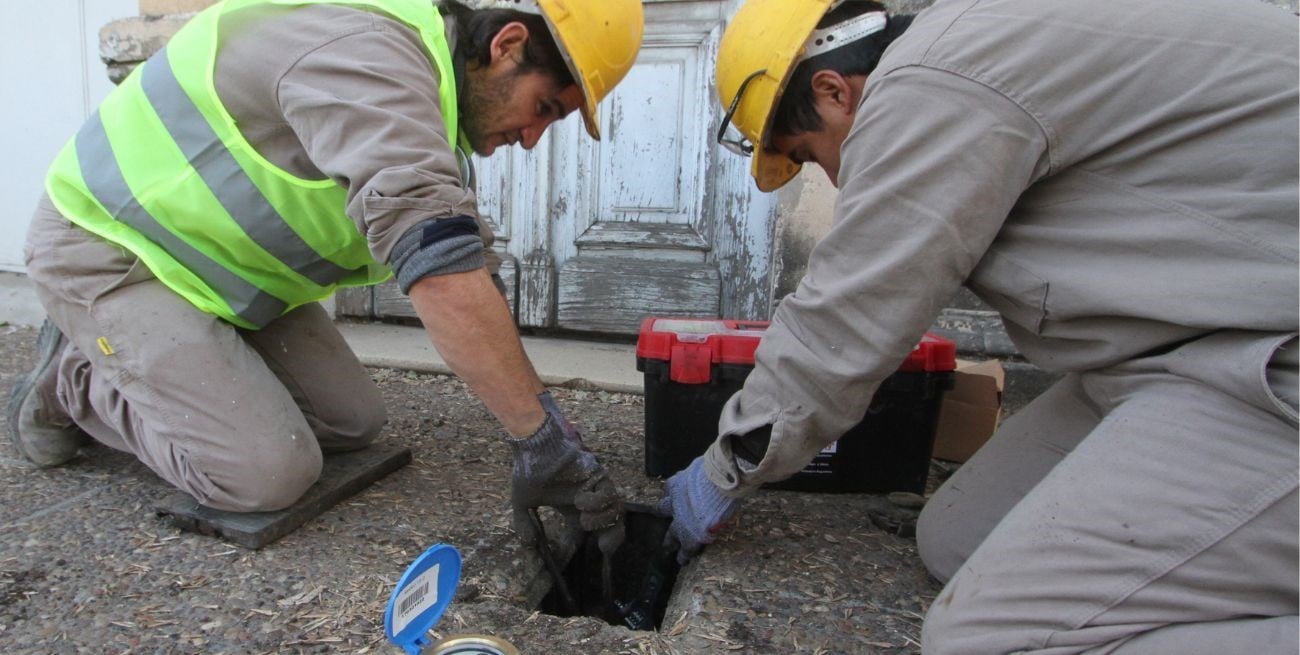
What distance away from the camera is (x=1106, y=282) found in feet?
4.41

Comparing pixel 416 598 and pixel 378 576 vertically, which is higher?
pixel 416 598

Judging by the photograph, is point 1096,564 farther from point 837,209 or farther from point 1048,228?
point 837,209

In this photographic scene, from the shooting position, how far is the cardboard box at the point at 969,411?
2.45 meters

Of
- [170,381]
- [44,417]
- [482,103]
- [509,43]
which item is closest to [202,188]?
[170,381]

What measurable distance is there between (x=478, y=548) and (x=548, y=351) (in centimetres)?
193

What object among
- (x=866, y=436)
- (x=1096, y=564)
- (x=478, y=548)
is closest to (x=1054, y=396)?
(x=866, y=436)

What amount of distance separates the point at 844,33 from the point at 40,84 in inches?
182

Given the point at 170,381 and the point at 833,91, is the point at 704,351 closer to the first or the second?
the point at 833,91

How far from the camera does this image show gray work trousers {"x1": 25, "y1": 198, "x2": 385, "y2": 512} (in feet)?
6.48

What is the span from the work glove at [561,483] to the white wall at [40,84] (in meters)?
3.81

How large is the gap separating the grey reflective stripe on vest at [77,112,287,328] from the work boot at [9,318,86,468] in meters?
0.55

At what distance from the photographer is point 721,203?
12.1ft

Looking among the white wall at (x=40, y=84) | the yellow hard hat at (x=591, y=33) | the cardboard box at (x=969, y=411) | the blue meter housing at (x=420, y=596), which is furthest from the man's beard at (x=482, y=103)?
the white wall at (x=40, y=84)

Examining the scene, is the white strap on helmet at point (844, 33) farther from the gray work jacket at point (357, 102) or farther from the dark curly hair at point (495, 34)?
the gray work jacket at point (357, 102)
